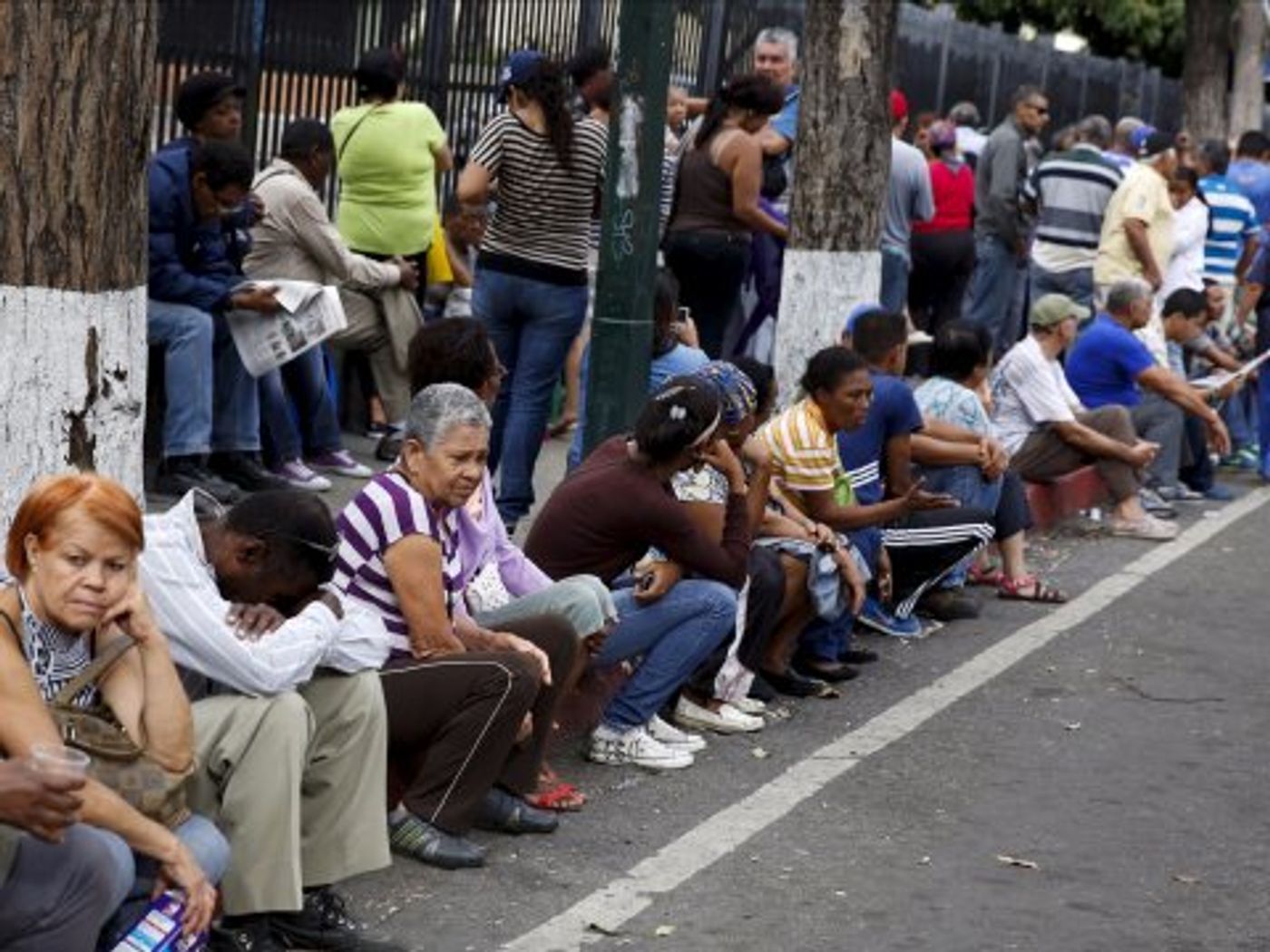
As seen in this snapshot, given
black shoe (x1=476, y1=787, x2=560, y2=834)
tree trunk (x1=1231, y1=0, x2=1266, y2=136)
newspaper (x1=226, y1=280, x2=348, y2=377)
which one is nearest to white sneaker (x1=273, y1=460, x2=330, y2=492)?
newspaper (x1=226, y1=280, x2=348, y2=377)

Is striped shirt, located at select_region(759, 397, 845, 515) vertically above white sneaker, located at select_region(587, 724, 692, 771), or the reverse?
striped shirt, located at select_region(759, 397, 845, 515)

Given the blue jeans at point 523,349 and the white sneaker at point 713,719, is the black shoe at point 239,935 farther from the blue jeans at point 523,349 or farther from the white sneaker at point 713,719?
the blue jeans at point 523,349

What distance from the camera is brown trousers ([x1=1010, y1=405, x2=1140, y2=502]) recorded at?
13125mm

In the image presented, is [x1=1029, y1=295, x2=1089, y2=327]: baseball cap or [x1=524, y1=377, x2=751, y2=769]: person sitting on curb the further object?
[x1=1029, y1=295, x2=1089, y2=327]: baseball cap

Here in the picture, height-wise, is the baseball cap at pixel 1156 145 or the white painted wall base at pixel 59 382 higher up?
the baseball cap at pixel 1156 145

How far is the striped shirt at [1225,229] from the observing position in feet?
61.4

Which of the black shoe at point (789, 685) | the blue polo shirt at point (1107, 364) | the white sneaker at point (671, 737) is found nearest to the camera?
the white sneaker at point (671, 737)

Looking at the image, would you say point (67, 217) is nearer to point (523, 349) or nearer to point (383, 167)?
point (523, 349)

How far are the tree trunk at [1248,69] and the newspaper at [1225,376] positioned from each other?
15616 mm

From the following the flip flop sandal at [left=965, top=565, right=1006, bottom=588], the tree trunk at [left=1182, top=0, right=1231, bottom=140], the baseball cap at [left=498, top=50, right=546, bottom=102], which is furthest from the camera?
the tree trunk at [left=1182, top=0, right=1231, bottom=140]

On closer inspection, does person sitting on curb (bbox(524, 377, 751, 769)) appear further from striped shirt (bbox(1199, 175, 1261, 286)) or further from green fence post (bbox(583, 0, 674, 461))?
striped shirt (bbox(1199, 175, 1261, 286))

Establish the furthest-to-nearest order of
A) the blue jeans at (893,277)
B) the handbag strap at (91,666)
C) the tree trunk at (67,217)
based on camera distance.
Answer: the blue jeans at (893,277) < the tree trunk at (67,217) < the handbag strap at (91,666)

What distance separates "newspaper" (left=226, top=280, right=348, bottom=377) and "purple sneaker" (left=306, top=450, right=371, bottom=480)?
3.68ft

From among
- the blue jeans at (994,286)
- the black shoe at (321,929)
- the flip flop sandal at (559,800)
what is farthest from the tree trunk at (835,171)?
the black shoe at (321,929)
